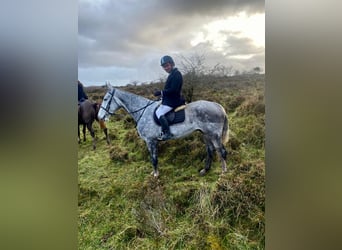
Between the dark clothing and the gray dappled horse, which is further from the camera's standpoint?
the gray dappled horse

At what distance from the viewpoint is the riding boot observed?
2420 millimetres

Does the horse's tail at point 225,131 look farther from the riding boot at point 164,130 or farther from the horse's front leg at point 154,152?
the horse's front leg at point 154,152

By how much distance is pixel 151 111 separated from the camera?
2.43 metres

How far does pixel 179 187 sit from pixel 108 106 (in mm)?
794

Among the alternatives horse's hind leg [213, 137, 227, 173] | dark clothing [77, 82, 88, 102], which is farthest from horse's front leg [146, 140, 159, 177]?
dark clothing [77, 82, 88, 102]

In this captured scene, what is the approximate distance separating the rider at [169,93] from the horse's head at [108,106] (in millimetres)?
311

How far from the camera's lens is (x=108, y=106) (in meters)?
2.41

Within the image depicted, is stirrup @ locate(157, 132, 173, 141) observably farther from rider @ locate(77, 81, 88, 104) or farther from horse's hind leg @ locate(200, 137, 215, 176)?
rider @ locate(77, 81, 88, 104)

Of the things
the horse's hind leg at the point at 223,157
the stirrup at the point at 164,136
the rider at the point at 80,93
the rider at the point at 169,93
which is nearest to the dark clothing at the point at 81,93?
the rider at the point at 80,93

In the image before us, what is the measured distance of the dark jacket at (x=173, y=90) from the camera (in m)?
2.35

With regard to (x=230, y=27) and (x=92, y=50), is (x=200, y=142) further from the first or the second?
(x=92, y=50)

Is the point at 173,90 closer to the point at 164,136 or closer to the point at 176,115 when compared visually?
the point at 176,115
